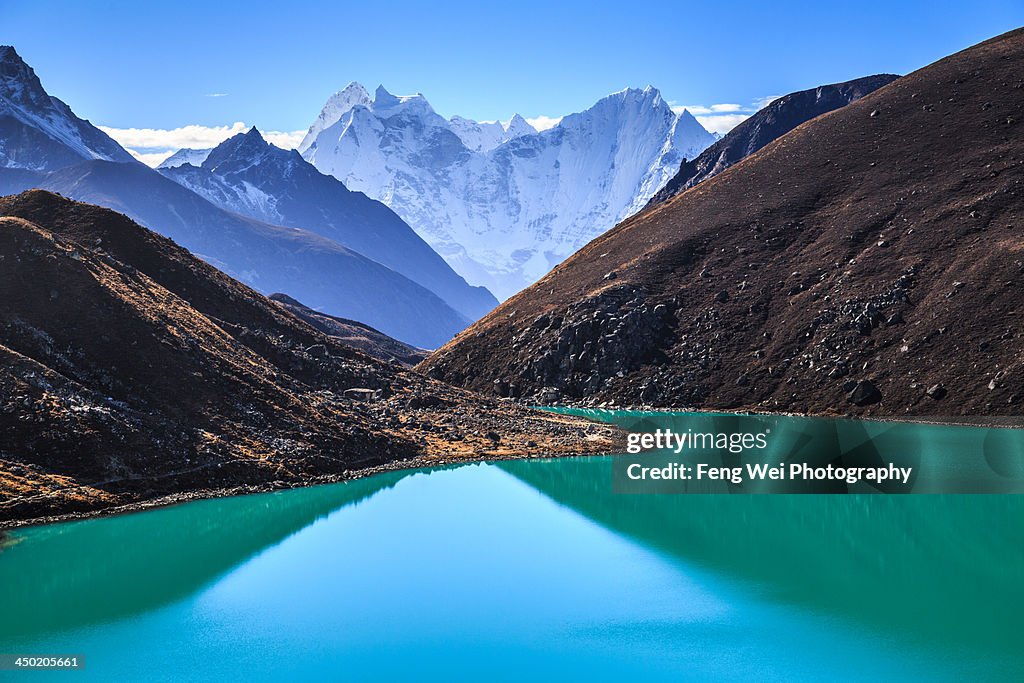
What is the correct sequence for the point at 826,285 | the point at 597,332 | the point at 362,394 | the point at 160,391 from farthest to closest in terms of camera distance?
1. the point at 597,332
2. the point at 826,285
3. the point at 362,394
4. the point at 160,391

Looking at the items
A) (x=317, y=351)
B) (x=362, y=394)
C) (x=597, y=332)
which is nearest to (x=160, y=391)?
(x=317, y=351)

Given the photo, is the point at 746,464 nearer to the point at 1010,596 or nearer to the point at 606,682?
the point at 1010,596

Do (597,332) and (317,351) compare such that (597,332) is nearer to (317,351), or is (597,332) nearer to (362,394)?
(362,394)

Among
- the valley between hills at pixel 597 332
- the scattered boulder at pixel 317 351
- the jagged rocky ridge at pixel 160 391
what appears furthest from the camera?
the scattered boulder at pixel 317 351

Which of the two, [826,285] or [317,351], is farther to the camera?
[826,285]

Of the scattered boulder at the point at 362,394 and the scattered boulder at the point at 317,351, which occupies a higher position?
the scattered boulder at the point at 317,351

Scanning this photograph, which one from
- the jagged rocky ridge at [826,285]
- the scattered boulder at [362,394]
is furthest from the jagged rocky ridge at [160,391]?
the jagged rocky ridge at [826,285]

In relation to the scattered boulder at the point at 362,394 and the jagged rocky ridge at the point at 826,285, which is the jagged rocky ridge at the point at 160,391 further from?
the jagged rocky ridge at the point at 826,285
